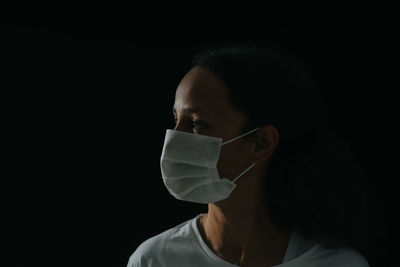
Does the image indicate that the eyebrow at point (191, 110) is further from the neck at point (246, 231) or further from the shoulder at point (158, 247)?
the shoulder at point (158, 247)

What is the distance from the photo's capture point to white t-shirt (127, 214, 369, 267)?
199 cm

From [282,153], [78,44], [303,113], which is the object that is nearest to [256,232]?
[282,153]

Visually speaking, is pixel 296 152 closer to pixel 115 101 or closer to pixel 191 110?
pixel 191 110

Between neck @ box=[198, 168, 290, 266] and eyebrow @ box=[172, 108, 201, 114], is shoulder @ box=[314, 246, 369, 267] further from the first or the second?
eyebrow @ box=[172, 108, 201, 114]

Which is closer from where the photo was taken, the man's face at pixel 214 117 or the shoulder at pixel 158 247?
the man's face at pixel 214 117

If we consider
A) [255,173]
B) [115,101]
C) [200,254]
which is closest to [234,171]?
[255,173]

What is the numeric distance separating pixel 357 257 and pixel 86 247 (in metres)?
1.23

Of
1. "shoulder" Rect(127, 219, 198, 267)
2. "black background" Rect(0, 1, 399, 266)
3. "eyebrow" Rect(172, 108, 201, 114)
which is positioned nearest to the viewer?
"eyebrow" Rect(172, 108, 201, 114)

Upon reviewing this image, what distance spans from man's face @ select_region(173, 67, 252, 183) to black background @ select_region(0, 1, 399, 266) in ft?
2.56

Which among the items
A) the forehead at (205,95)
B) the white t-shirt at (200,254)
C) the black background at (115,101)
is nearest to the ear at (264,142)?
the forehead at (205,95)

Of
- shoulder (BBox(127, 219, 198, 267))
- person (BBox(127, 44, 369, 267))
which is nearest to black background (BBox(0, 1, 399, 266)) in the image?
person (BBox(127, 44, 369, 267))

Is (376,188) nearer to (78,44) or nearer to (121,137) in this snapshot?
(121,137)

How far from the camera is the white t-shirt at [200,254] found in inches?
78.2

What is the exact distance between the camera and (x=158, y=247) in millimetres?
2084
